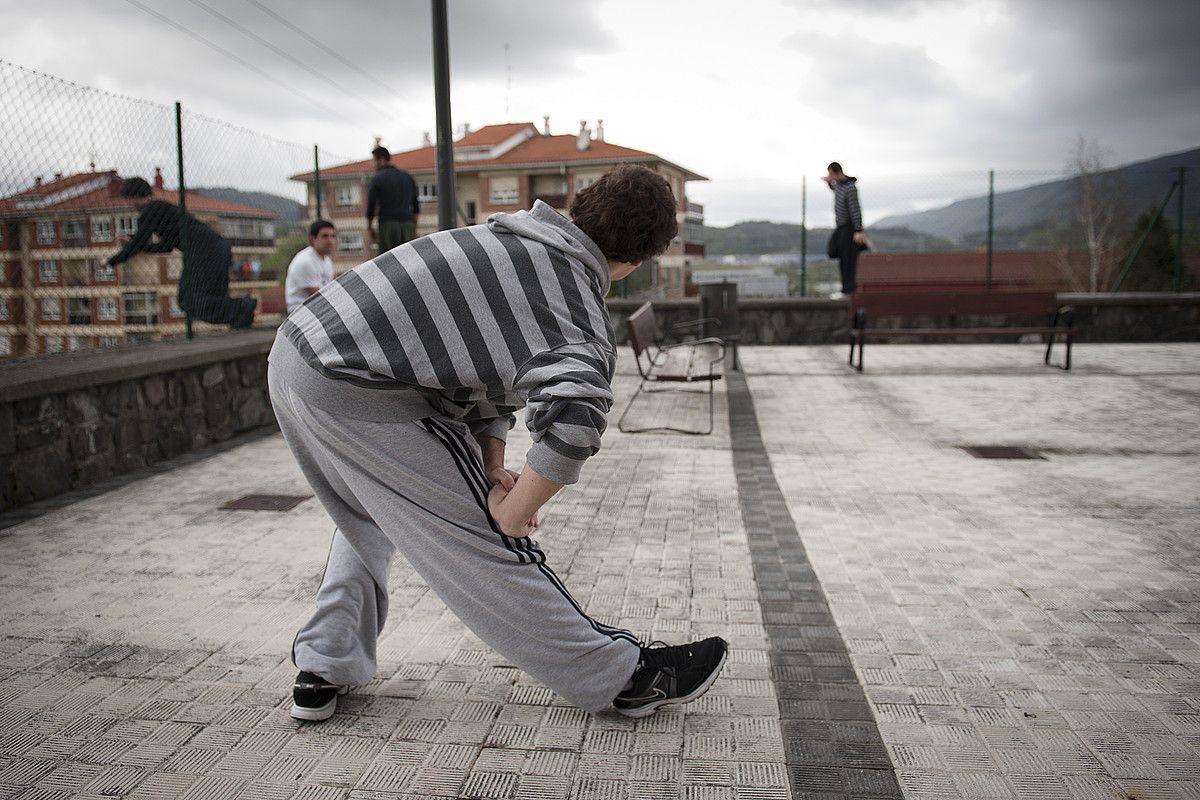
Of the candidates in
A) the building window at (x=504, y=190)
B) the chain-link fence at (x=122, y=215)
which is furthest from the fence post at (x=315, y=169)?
the building window at (x=504, y=190)

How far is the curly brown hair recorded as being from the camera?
2.30m

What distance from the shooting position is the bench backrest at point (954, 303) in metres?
12.2

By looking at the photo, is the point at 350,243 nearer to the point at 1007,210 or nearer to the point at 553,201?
the point at 1007,210

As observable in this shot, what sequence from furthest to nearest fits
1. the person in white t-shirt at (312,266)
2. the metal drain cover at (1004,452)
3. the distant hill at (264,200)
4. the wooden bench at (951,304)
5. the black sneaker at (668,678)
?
the wooden bench at (951,304), the person in white t-shirt at (312,266), the distant hill at (264,200), the metal drain cover at (1004,452), the black sneaker at (668,678)

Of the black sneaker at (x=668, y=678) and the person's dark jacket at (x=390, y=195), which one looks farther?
the person's dark jacket at (x=390, y=195)

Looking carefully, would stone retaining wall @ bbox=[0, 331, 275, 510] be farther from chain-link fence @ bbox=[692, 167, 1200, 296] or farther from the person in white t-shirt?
chain-link fence @ bbox=[692, 167, 1200, 296]

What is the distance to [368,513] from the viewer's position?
2.51m

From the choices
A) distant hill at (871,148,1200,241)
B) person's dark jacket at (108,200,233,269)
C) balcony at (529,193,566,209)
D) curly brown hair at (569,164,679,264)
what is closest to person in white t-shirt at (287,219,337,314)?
person's dark jacket at (108,200,233,269)

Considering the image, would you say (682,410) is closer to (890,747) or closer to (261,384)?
(261,384)

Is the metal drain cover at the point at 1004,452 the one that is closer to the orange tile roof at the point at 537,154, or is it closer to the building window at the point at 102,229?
the building window at the point at 102,229

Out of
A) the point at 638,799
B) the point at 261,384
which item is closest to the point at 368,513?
Answer: the point at 638,799

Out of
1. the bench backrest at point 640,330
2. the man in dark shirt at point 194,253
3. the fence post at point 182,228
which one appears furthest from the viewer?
the fence post at point 182,228

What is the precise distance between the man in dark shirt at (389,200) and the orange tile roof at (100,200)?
1579 mm

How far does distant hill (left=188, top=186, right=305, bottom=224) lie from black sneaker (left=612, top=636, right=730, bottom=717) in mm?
7223
